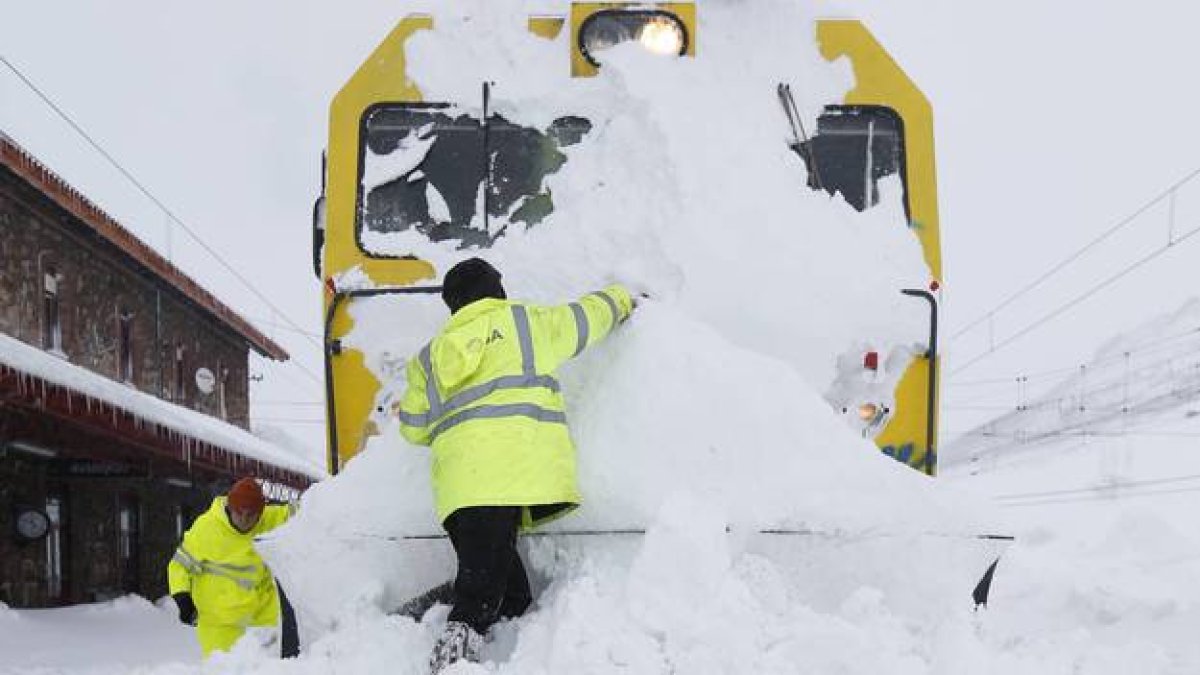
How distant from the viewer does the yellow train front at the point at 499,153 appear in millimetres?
4527

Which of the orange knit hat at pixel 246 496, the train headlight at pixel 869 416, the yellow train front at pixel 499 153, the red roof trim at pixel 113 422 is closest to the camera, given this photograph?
the train headlight at pixel 869 416

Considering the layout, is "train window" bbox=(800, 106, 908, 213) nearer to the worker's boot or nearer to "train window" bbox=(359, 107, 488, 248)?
"train window" bbox=(359, 107, 488, 248)

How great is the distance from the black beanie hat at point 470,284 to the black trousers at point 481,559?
0.67 m

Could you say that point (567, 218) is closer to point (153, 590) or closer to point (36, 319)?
point (36, 319)

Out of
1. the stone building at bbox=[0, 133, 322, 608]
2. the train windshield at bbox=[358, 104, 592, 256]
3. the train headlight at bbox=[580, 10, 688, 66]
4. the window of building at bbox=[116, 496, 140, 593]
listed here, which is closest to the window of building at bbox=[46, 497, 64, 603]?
the stone building at bbox=[0, 133, 322, 608]

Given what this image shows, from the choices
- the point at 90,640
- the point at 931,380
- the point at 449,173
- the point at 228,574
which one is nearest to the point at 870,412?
the point at 931,380

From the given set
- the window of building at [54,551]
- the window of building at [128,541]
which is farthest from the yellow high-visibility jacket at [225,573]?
the window of building at [128,541]

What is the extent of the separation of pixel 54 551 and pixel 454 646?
→ 42.3 ft

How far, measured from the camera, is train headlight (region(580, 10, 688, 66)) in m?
4.70

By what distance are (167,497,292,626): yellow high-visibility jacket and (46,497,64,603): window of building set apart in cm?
948

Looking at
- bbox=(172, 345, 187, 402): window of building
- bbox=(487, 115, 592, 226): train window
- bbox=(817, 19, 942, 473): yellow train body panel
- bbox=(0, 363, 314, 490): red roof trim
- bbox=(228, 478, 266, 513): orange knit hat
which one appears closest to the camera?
bbox=(487, 115, 592, 226): train window

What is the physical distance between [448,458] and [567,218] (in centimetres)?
154

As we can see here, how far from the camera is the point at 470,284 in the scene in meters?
3.34

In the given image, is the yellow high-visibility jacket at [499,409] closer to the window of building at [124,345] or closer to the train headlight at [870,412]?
the train headlight at [870,412]
